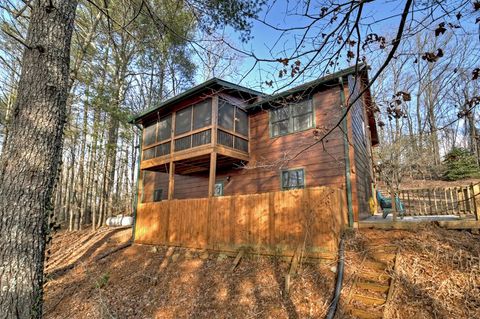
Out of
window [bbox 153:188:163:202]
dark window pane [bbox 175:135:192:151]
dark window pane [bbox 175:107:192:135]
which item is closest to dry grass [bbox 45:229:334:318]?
dark window pane [bbox 175:135:192:151]

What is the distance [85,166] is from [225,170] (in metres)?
9.18

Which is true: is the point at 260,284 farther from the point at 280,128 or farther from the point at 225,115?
the point at 225,115

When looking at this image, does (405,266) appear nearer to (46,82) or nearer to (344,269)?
(344,269)

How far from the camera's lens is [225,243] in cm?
705

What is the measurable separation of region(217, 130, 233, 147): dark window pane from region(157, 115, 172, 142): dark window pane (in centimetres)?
279

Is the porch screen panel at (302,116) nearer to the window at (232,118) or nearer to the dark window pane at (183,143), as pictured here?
the window at (232,118)

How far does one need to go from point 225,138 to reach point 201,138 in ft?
2.84

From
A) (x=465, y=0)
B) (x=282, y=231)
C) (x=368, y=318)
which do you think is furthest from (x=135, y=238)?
(x=465, y=0)

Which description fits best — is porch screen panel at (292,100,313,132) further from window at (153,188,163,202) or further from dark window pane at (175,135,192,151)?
window at (153,188,163,202)

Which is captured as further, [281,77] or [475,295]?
[475,295]

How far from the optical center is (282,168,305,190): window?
861cm

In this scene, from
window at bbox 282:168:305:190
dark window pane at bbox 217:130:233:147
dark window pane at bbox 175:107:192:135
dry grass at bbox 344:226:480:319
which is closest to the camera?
dry grass at bbox 344:226:480:319

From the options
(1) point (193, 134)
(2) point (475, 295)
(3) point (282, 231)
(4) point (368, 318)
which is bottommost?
(4) point (368, 318)

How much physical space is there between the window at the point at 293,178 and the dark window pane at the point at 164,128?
514cm
